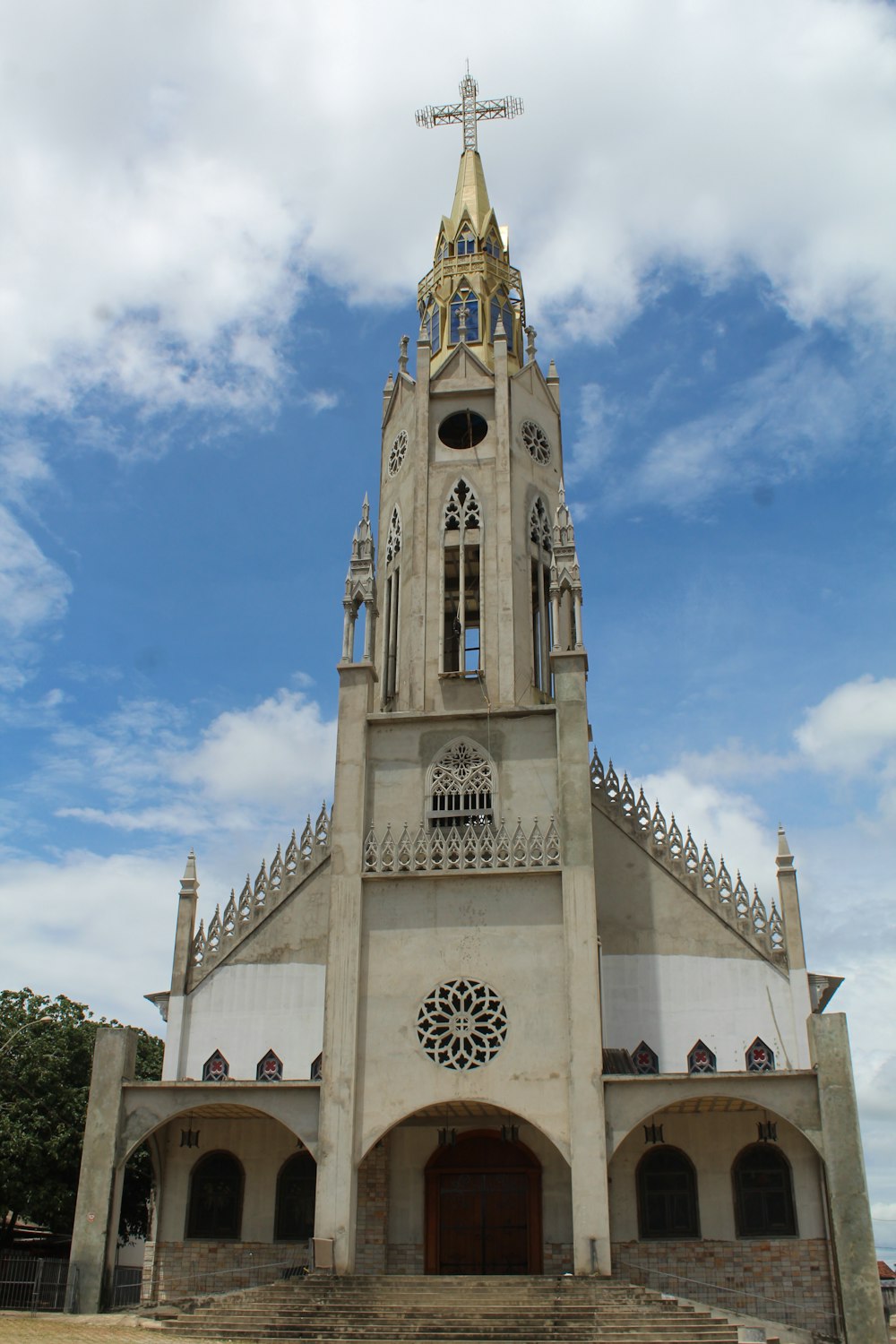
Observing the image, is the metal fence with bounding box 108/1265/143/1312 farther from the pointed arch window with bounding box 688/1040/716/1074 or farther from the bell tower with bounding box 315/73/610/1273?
the pointed arch window with bounding box 688/1040/716/1074

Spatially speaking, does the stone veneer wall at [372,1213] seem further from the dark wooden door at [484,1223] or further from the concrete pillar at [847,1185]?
the concrete pillar at [847,1185]

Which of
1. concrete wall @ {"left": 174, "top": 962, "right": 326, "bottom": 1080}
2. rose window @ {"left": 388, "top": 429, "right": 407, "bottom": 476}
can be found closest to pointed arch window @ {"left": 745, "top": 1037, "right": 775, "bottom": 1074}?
concrete wall @ {"left": 174, "top": 962, "right": 326, "bottom": 1080}

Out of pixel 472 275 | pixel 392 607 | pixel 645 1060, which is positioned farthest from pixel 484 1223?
pixel 472 275

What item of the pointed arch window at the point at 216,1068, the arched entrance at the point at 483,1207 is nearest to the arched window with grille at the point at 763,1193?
the arched entrance at the point at 483,1207

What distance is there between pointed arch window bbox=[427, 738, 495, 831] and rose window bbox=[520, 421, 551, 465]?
933 cm

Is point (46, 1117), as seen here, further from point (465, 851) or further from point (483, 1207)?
point (465, 851)

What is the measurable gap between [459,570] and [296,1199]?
15.2m

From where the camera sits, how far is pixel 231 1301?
20.4 meters

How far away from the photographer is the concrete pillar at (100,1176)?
70.8ft

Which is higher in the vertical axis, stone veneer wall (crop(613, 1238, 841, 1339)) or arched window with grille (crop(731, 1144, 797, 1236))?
arched window with grille (crop(731, 1144, 797, 1236))

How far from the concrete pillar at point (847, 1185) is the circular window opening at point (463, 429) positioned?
17149 millimetres

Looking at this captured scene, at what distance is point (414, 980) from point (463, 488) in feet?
43.0

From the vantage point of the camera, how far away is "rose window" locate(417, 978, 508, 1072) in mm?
23438

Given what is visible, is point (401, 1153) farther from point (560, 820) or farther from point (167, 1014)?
point (560, 820)
